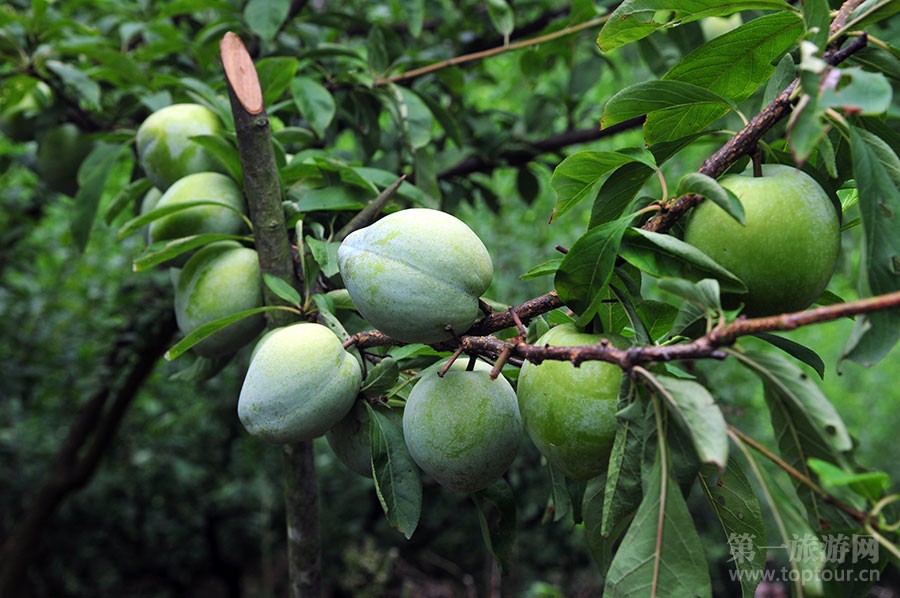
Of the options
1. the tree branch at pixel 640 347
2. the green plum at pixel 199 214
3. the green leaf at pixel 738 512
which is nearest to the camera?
the tree branch at pixel 640 347

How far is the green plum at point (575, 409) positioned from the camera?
25.6 inches

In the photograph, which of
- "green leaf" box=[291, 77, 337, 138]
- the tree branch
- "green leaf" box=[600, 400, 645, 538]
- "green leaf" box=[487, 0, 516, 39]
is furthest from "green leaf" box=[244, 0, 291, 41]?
"green leaf" box=[600, 400, 645, 538]

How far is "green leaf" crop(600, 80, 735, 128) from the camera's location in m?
0.73

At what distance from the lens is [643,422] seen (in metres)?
0.61

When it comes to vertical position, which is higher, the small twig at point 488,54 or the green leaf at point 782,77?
the green leaf at point 782,77

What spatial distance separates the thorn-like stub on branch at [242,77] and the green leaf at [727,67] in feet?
1.60

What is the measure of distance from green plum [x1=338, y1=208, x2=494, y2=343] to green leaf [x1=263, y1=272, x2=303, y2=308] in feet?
0.61

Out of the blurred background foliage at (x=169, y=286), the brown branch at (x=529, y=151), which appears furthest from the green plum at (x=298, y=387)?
the brown branch at (x=529, y=151)

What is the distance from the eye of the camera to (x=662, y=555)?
0.58m

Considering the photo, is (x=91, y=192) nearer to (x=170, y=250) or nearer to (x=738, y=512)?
(x=170, y=250)

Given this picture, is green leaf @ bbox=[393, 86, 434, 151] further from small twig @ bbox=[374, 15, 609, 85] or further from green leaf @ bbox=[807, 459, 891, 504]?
green leaf @ bbox=[807, 459, 891, 504]

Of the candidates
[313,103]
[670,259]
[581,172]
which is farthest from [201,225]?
[670,259]

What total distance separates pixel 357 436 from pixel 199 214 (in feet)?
1.37

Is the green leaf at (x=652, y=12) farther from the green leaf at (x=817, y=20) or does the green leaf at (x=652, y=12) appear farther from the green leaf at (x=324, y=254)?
the green leaf at (x=324, y=254)
